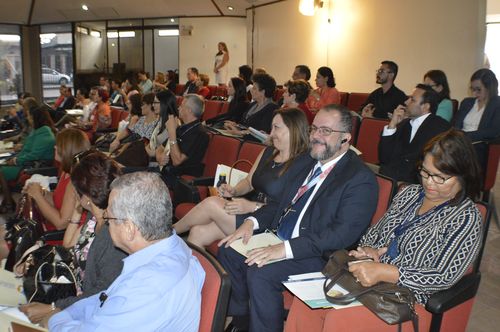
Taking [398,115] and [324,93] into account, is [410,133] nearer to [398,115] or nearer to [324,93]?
[398,115]

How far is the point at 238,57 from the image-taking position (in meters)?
13.9

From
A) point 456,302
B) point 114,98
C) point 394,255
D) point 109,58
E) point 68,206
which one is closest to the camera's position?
point 456,302

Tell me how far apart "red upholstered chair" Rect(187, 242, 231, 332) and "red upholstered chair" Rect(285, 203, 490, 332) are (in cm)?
51

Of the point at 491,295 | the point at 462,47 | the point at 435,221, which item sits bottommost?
the point at 491,295

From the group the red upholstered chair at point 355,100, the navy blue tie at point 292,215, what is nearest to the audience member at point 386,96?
the red upholstered chair at point 355,100

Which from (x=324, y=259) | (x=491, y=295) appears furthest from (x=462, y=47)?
A: (x=324, y=259)

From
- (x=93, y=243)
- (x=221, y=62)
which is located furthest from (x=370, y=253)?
(x=221, y=62)

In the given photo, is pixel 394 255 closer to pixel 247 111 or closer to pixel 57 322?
pixel 57 322

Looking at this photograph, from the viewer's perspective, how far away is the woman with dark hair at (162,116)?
4.49 metres

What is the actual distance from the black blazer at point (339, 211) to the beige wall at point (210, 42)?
11.4m

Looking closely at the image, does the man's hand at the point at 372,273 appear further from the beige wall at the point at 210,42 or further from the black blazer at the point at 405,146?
the beige wall at the point at 210,42

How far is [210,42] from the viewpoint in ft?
45.7

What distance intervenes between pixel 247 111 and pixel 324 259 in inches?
143

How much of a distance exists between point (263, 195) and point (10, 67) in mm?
14923
